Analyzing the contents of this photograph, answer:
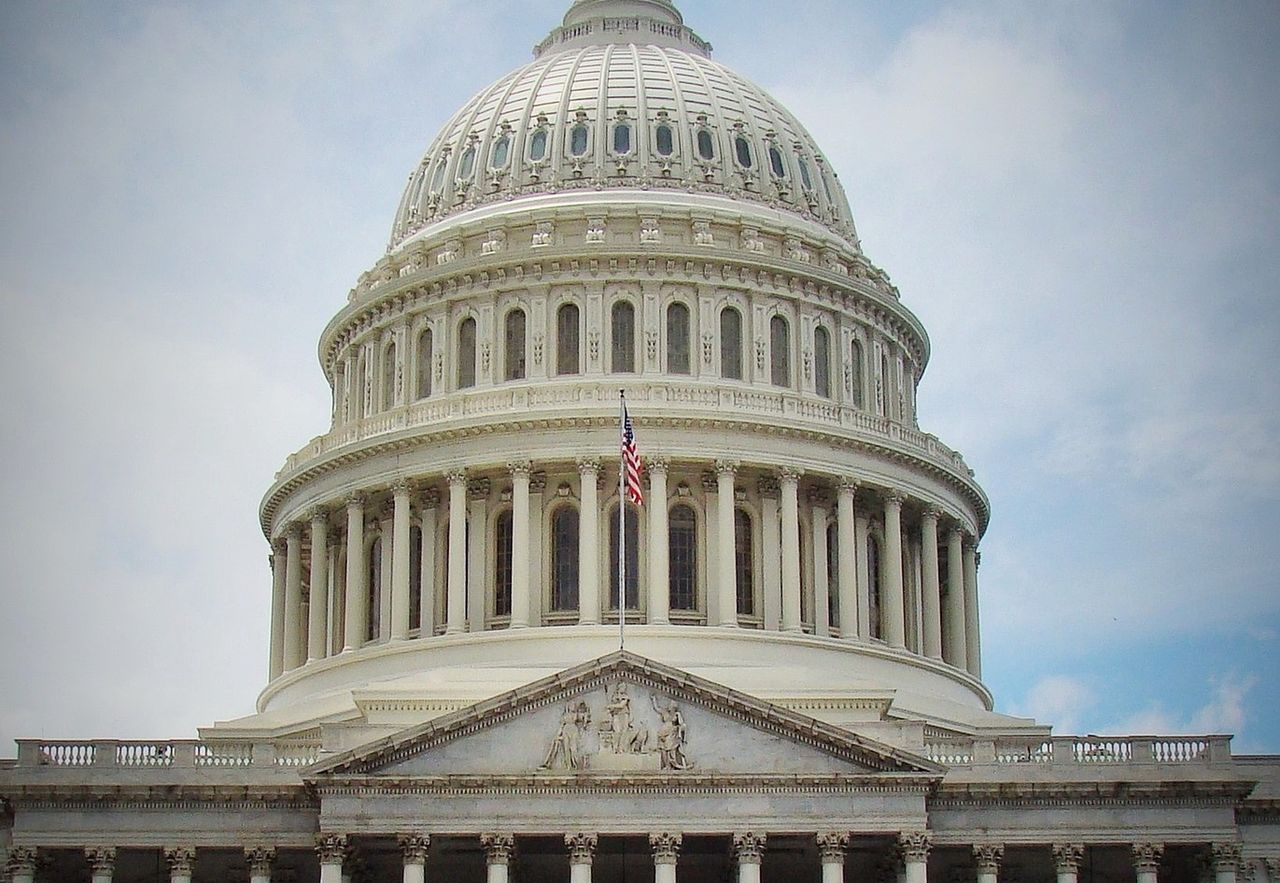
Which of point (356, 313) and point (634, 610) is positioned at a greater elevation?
point (356, 313)

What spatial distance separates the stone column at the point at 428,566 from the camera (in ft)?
285

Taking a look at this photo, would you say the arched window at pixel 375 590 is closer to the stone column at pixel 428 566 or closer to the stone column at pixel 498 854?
the stone column at pixel 428 566

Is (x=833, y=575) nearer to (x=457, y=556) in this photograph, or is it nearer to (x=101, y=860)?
(x=457, y=556)

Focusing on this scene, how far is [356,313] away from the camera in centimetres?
9556

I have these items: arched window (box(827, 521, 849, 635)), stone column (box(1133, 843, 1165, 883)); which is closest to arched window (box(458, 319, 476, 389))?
arched window (box(827, 521, 849, 635))

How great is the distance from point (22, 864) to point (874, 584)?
3302cm

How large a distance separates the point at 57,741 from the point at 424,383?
79.0ft

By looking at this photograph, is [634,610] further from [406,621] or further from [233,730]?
[233,730]

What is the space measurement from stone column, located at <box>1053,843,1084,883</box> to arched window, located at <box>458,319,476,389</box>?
30.3 metres

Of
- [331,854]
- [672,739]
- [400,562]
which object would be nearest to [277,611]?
[400,562]

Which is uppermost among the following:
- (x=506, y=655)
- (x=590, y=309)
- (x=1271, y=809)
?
(x=590, y=309)

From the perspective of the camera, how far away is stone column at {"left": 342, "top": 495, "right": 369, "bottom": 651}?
290 feet

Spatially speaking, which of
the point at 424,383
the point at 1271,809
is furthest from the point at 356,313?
the point at 1271,809

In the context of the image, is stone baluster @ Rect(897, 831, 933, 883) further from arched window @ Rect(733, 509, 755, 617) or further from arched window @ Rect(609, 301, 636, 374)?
arched window @ Rect(609, 301, 636, 374)
